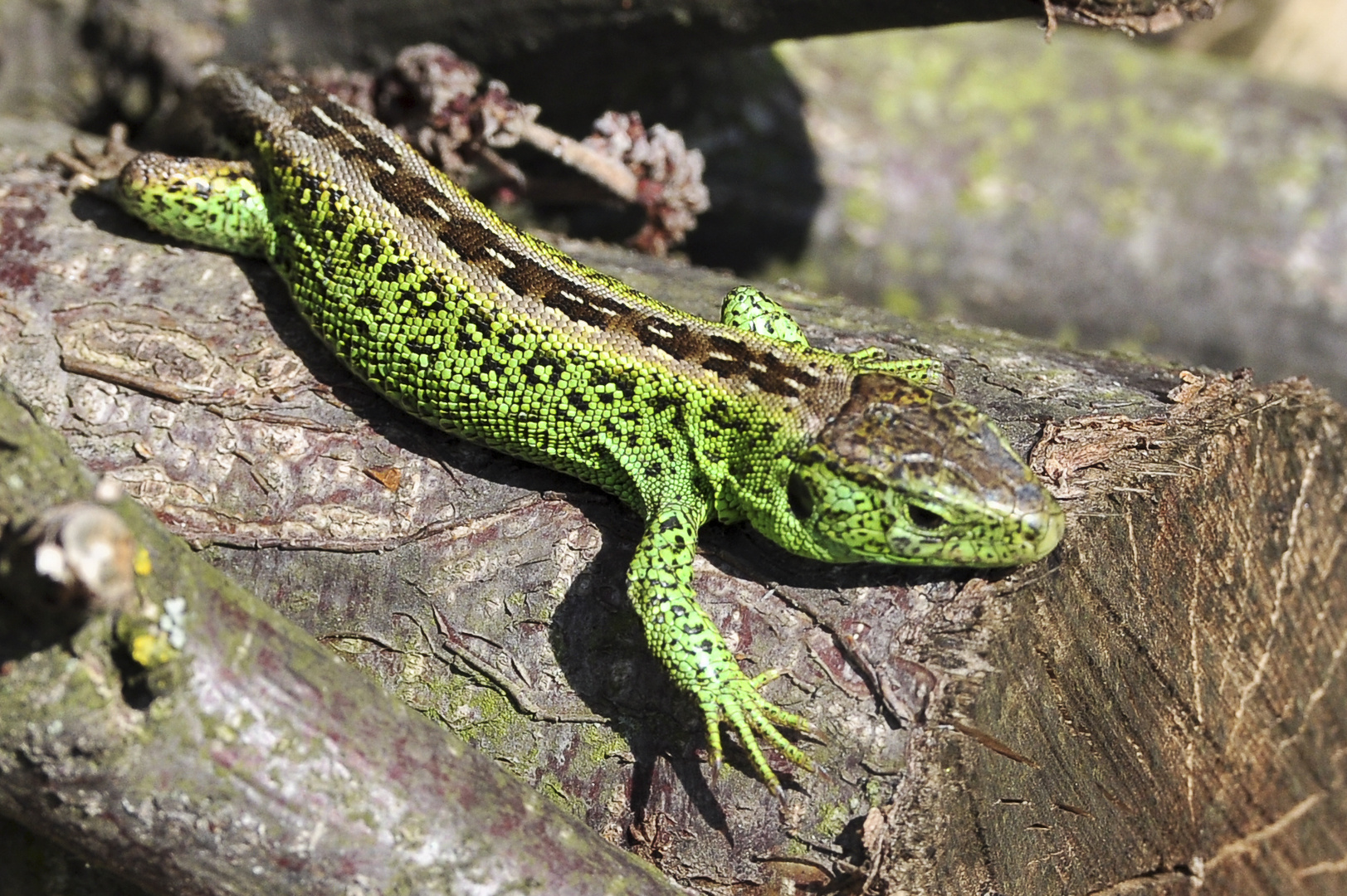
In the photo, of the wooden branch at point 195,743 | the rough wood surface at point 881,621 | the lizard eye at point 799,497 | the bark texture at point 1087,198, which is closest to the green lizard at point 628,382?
the lizard eye at point 799,497

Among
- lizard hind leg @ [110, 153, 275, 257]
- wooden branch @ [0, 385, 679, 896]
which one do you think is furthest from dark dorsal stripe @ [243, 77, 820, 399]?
wooden branch @ [0, 385, 679, 896]

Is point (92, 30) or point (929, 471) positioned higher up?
point (929, 471)

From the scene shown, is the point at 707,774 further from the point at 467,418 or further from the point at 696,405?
the point at 467,418

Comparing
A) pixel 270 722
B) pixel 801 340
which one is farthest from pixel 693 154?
pixel 270 722

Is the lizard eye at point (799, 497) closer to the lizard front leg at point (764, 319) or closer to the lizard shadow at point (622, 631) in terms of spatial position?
the lizard shadow at point (622, 631)

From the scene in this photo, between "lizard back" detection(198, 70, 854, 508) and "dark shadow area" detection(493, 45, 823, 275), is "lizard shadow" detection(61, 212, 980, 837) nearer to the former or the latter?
"lizard back" detection(198, 70, 854, 508)

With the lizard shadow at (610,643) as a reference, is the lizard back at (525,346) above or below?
above

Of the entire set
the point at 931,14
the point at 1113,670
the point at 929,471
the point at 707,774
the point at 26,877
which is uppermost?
the point at 931,14

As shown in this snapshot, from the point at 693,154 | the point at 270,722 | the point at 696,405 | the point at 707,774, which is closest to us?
the point at 270,722
